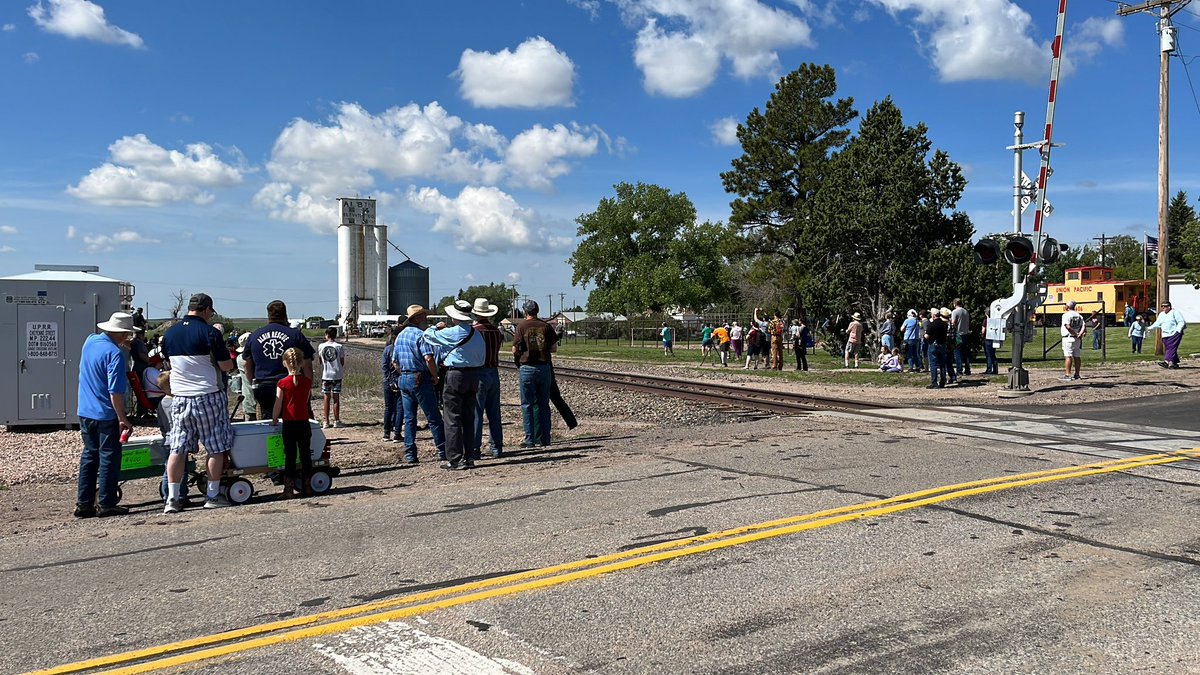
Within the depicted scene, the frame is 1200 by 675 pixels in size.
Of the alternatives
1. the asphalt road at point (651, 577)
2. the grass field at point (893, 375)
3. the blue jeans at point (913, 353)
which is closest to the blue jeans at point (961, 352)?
the grass field at point (893, 375)

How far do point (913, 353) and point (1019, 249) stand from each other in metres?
8.32

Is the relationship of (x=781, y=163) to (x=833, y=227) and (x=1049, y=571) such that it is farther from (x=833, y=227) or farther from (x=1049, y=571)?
(x=1049, y=571)

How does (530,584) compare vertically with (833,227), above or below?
below

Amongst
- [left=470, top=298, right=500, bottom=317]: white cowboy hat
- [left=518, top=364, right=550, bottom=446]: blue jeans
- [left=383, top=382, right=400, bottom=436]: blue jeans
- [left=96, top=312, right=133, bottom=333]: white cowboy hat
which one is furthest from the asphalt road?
[left=383, top=382, right=400, bottom=436]: blue jeans

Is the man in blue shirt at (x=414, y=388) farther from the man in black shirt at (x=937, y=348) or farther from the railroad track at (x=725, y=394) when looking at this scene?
the man in black shirt at (x=937, y=348)

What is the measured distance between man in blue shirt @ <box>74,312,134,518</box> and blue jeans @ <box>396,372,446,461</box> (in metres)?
3.33

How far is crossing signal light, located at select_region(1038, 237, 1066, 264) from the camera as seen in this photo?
659 inches

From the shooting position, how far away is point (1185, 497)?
7527 mm

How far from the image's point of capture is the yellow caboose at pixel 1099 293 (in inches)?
2127

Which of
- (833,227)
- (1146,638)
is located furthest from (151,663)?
(833,227)

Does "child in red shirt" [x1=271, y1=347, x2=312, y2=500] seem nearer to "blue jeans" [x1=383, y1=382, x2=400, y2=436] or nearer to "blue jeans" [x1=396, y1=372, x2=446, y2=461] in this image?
"blue jeans" [x1=396, y1=372, x2=446, y2=461]

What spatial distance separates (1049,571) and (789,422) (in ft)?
25.9

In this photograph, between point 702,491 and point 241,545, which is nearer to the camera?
point 241,545

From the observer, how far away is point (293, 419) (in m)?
8.23
